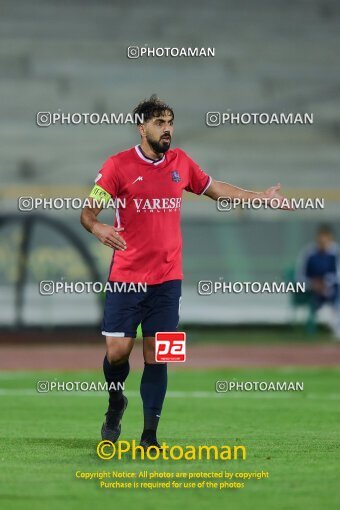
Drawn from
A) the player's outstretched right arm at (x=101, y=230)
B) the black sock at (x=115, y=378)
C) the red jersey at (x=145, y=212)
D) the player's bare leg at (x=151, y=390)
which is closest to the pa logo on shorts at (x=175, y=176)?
the red jersey at (x=145, y=212)

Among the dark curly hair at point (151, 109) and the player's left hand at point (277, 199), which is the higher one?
the dark curly hair at point (151, 109)

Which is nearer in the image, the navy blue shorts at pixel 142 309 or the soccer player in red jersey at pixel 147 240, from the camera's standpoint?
the soccer player in red jersey at pixel 147 240

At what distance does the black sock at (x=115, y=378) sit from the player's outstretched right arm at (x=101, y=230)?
3.12 feet

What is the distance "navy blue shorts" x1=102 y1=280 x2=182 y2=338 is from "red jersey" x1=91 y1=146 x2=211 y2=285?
65mm

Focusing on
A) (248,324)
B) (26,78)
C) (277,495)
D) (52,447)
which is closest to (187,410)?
(52,447)

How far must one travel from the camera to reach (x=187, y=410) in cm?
1073

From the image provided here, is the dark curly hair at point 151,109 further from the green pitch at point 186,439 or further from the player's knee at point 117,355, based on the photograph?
the green pitch at point 186,439

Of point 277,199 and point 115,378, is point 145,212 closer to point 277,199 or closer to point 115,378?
point 277,199

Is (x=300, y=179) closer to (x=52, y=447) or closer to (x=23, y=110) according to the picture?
(x=23, y=110)

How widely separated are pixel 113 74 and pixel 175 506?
22149 millimetres

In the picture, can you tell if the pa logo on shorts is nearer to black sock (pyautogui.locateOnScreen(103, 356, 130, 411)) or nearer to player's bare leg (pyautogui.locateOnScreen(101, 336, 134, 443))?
player's bare leg (pyautogui.locateOnScreen(101, 336, 134, 443))

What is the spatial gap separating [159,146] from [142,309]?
3.44 feet

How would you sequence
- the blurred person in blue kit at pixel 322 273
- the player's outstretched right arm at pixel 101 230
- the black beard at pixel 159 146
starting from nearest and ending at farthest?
the player's outstretched right arm at pixel 101 230 < the black beard at pixel 159 146 < the blurred person in blue kit at pixel 322 273

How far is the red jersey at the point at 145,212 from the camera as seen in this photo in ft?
24.5
